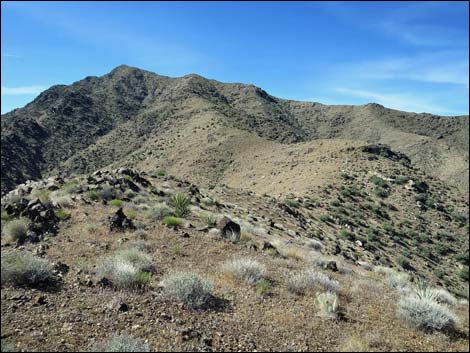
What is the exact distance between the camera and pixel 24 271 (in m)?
7.45

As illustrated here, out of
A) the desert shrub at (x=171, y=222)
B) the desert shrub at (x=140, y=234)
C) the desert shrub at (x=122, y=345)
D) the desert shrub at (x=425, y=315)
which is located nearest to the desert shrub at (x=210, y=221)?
the desert shrub at (x=171, y=222)

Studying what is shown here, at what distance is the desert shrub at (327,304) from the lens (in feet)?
24.8

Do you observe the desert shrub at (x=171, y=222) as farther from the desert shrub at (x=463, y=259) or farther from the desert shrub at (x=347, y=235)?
the desert shrub at (x=463, y=259)

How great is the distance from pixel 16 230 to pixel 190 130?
221 ft

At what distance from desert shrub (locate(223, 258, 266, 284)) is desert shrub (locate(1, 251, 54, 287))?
4.03 m

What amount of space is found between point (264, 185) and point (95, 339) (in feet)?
131

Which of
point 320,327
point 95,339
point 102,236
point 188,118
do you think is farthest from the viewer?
point 188,118

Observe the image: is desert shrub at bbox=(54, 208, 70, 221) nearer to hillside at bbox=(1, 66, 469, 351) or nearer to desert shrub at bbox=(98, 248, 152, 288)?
hillside at bbox=(1, 66, 469, 351)

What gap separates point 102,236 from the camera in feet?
38.5

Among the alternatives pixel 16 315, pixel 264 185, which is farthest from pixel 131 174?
pixel 264 185

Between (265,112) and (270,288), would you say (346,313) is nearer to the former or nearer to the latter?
(270,288)

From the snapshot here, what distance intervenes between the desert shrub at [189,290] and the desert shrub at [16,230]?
17.2 feet

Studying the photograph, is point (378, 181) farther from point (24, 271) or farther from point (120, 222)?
point (24, 271)

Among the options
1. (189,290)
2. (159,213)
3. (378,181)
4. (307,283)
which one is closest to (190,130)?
(378,181)
